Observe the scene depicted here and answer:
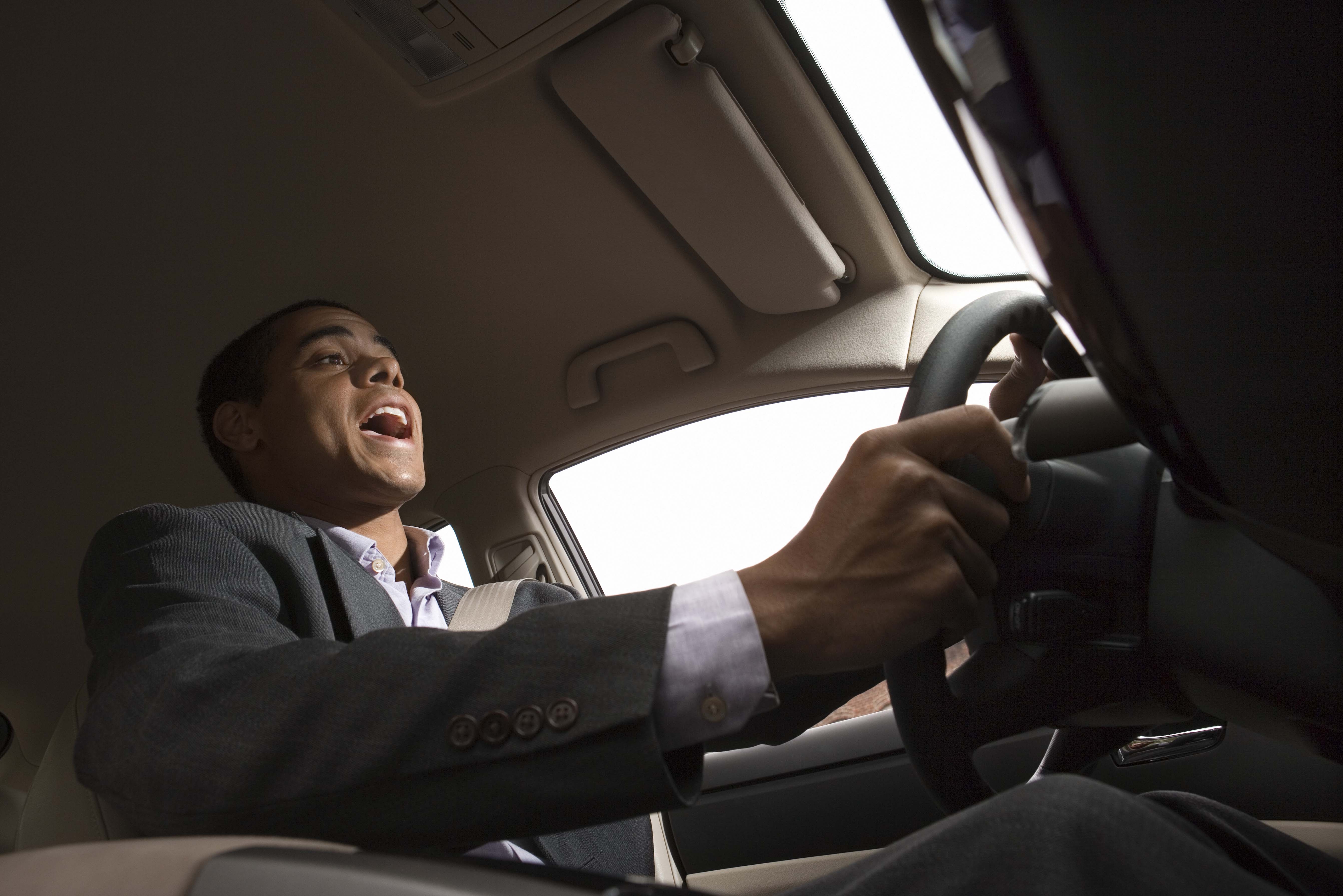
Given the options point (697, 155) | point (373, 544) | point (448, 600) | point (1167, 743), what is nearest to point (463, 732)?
point (1167, 743)

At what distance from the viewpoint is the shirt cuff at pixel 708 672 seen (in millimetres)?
537

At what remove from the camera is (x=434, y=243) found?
1690 mm

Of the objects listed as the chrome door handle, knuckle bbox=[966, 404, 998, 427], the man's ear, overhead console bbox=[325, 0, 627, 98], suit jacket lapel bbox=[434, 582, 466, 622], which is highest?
overhead console bbox=[325, 0, 627, 98]

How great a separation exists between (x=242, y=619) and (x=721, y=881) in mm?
1129

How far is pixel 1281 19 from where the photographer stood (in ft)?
0.89

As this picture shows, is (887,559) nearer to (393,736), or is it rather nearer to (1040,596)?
(1040,596)

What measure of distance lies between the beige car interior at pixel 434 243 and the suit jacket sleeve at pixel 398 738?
60 cm

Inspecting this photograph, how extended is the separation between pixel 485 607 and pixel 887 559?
0.96 meters

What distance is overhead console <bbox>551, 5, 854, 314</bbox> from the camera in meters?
1.32

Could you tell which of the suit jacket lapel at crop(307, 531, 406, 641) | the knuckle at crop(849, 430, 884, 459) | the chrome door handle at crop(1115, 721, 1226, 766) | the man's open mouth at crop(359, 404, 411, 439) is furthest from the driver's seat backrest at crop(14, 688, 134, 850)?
the chrome door handle at crop(1115, 721, 1226, 766)

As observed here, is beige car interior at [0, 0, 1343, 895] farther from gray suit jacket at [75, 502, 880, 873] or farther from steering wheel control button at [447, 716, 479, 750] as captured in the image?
steering wheel control button at [447, 716, 479, 750]

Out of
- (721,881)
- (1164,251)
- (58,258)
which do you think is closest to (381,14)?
(58,258)

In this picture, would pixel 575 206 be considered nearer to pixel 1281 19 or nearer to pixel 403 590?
pixel 403 590

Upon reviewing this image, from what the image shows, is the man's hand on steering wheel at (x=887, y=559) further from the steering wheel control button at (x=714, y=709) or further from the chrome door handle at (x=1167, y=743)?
the chrome door handle at (x=1167, y=743)
